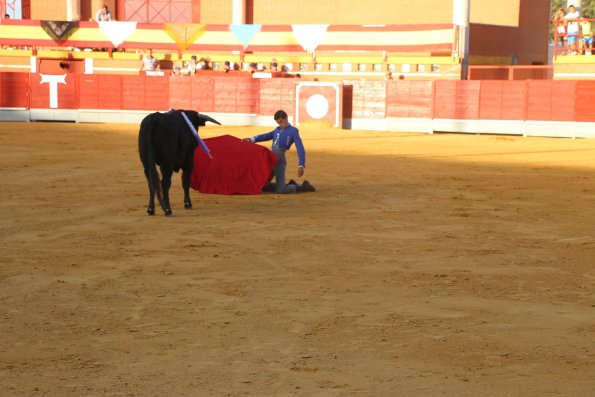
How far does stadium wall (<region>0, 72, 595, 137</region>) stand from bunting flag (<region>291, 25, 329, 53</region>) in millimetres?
3569

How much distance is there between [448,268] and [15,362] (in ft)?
11.5

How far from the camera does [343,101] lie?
24.7 meters

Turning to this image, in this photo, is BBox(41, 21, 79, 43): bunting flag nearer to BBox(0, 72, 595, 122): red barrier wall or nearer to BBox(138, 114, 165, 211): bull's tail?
BBox(0, 72, 595, 122): red barrier wall

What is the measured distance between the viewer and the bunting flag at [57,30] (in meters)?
29.2

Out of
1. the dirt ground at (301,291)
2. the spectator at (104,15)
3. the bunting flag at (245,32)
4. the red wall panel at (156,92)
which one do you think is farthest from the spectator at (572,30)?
the spectator at (104,15)

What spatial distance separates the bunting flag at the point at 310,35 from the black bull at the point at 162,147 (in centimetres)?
1891

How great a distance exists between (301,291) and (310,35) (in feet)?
74.9

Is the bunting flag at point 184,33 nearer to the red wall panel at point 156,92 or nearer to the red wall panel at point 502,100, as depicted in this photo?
the red wall panel at point 156,92

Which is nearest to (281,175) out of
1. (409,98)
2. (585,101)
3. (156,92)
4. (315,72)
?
(585,101)

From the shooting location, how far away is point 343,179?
13102 mm

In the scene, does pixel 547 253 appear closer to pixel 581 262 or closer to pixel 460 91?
pixel 581 262

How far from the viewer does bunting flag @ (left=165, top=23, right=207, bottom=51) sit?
2908cm

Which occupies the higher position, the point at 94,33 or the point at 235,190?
the point at 94,33

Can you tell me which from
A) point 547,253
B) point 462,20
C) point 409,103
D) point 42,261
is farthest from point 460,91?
point 42,261
